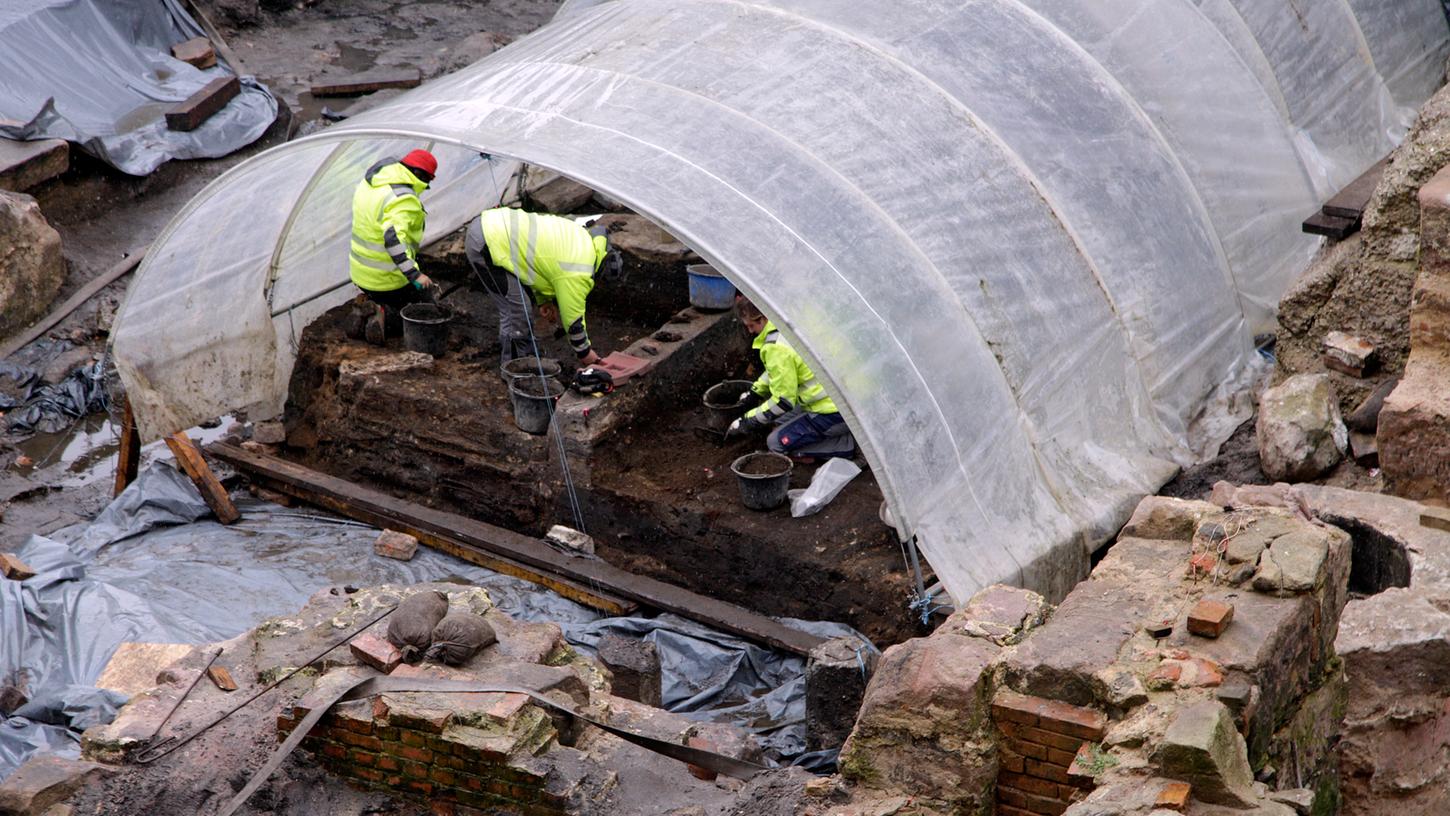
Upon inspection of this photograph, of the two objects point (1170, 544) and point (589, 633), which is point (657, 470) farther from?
point (1170, 544)

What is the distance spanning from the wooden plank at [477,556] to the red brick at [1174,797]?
4517 mm

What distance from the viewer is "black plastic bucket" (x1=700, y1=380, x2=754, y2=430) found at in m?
9.31

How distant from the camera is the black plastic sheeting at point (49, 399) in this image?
10547mm

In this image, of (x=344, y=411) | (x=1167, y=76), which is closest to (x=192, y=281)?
(x=344, y=411)

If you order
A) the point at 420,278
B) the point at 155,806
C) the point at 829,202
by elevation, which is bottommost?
the point at 155,806

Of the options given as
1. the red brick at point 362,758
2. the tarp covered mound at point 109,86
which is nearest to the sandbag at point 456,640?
the red brick at point 362,758

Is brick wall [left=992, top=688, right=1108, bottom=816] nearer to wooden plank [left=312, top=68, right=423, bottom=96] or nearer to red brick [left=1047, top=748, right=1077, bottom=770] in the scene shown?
red brick [left=1047, top=748, right=1077, bottom=770]

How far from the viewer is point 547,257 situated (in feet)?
30.4

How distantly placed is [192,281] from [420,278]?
1.48 meters

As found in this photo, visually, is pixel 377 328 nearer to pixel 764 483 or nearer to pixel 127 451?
pixel 127 451

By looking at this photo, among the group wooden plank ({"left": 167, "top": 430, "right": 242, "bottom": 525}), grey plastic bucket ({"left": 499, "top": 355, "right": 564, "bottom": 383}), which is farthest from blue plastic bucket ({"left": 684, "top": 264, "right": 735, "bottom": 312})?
wooden plank ({"left": 167, "top": 430, "right": 242, "bottom": 525})

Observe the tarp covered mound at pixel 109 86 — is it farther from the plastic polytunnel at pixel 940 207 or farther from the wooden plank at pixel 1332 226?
the wooden plank at pixel 1332 226

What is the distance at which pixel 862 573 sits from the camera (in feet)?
26.7

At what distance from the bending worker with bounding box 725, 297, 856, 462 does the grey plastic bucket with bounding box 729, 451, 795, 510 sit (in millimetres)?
258
